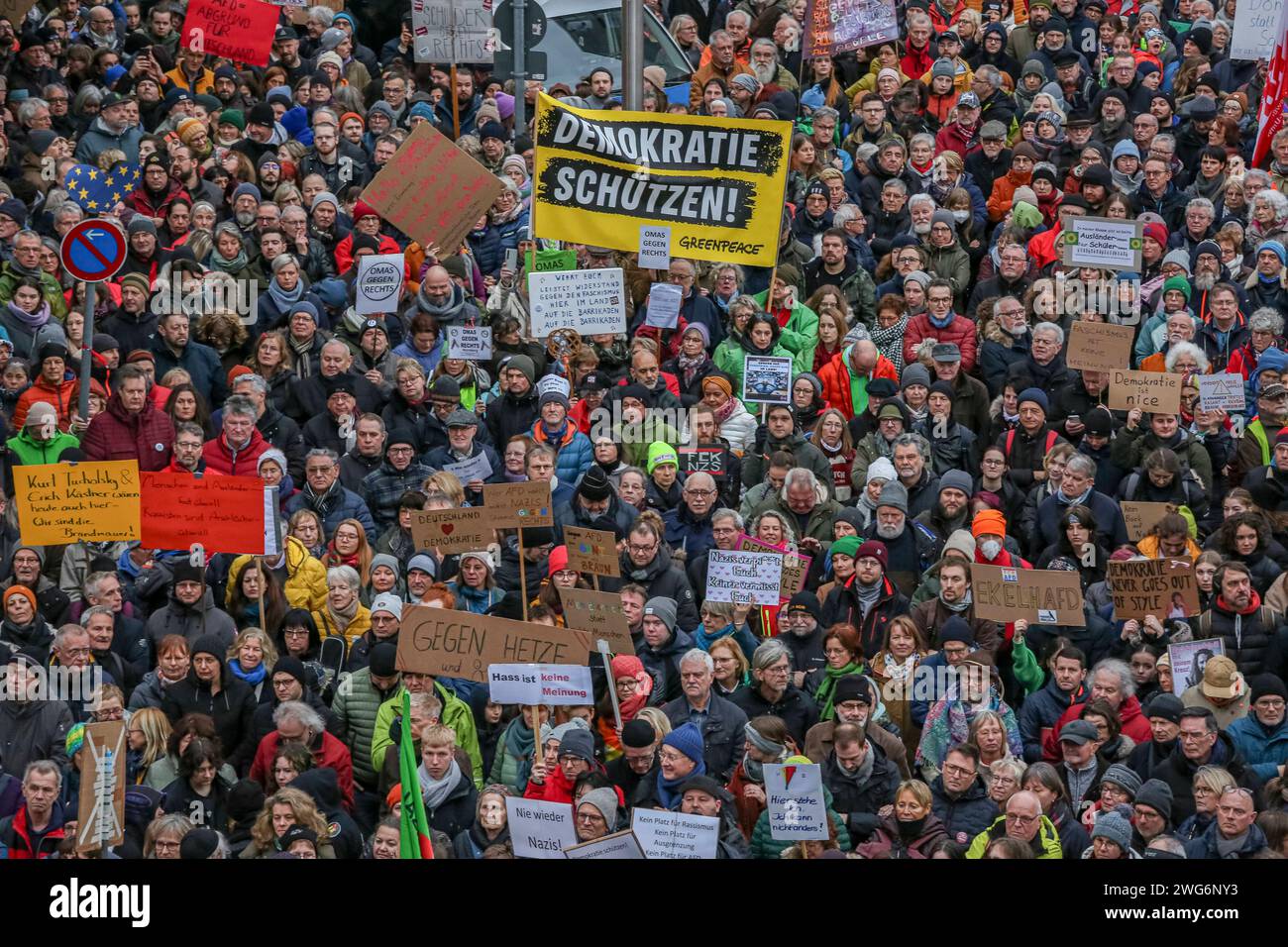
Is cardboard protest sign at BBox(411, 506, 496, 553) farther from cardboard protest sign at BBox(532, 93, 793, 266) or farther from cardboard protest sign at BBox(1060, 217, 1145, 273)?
cardboard protest sign at BBox(1060, 217, 1145, 273)

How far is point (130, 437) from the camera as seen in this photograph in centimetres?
1398

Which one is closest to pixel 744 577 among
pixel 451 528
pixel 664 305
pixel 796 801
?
pixel 451 528

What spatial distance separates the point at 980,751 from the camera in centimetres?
1088

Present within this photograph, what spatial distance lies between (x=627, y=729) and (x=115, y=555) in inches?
151

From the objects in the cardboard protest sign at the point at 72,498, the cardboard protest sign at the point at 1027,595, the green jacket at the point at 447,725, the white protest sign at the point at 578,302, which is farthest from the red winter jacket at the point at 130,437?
the cardboard protest sign at the point at 1027,595

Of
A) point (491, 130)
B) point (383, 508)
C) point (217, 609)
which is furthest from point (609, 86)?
point (217, 609)

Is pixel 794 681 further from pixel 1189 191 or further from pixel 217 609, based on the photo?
pixel 1189 191

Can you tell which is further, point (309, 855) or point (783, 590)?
point (783, 590)

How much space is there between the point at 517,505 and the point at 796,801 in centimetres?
299

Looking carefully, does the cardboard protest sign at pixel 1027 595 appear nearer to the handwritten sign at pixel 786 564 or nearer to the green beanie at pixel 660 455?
the handwritten sign at pixel 786 564

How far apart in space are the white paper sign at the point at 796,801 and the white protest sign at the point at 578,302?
5307mm

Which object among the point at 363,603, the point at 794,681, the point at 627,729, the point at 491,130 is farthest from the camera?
the point at 491,130

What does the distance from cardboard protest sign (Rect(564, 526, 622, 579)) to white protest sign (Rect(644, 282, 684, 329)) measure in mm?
3352

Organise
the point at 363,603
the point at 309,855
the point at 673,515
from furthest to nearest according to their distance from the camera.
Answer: the point at 673,515 → the point at 363,603 → the point at 309,855
